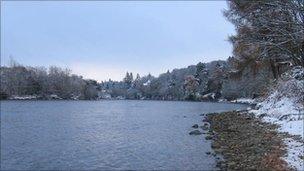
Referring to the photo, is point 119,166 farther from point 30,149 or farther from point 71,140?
point 71,140

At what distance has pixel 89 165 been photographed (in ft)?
83.7

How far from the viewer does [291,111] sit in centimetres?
3234

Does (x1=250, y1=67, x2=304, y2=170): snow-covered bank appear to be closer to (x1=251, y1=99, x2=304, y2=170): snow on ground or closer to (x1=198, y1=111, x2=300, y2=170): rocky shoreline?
(x1=251, y1=99, x2=304, y2=170): snow on ground

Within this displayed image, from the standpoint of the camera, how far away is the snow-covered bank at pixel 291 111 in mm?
20908

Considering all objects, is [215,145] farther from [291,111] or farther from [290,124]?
[291,111]

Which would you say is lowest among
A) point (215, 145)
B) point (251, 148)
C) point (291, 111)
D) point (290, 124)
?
point (215, 145)

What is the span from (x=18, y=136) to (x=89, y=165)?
18.7 meters

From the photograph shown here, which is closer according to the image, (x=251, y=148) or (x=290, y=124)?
(x=251, y=148)

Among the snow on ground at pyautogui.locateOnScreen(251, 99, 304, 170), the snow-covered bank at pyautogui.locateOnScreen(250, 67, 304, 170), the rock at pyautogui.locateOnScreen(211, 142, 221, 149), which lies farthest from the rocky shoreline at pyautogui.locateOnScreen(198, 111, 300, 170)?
the snow-covered bank at pyautogui.locateOnScreen(250, 67, 304, 170)

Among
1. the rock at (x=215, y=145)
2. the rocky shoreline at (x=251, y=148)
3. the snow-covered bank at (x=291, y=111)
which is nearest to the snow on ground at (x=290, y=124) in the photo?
the snow-covered bank at (x=291, y=111)

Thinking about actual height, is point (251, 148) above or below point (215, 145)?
above

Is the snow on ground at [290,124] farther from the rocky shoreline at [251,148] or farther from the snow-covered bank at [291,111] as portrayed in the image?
the rocky shoreline at [251,148]

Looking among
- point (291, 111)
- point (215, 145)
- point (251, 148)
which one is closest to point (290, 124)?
point (291, 111)

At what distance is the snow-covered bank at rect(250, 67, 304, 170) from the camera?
823 inches
